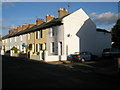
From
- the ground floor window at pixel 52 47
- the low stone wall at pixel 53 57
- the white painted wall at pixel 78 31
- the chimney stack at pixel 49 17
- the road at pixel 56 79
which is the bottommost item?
the road at pixel 56 79

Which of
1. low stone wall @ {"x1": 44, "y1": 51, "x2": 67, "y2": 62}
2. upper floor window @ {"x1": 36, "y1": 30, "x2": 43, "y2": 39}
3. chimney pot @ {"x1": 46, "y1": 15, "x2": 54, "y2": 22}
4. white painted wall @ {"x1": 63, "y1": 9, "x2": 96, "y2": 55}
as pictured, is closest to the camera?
low stone wall @ {"x1": 44, "y1": 51, "x2": 67, "y2": 62}

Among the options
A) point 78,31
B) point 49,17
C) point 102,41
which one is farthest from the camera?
point 49,17

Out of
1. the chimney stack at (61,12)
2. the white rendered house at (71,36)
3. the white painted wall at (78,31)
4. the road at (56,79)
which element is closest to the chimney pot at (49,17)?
the chimney stack at (61,12)

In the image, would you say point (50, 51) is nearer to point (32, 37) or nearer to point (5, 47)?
point (32, 37)

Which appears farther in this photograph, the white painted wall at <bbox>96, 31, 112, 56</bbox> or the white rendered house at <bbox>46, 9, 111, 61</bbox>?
the white painted wall at <bbox>96, 31, 112, 56</bbox>

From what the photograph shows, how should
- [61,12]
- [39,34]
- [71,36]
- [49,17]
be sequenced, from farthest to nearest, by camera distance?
1. [49,17]
2. [39,34]
3. [61,12]
4. [71,36]

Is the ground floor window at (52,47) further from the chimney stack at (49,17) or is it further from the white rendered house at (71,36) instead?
the chimney stack at (49,17)

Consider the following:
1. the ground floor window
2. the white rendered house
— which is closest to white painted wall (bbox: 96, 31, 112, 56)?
the white rendered house

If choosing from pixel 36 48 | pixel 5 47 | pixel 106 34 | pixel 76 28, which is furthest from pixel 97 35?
pixel 5 47

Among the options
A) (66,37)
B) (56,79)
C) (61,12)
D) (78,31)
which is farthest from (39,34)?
(56,79)

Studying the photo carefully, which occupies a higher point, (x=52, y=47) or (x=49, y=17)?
(x=49, y=17)

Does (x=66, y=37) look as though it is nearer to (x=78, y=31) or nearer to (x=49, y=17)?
(x=78, y=31)

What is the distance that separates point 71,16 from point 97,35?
7.77 metres

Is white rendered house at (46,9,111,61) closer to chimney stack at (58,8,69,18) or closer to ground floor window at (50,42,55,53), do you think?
ground floor window at (50,42,55,53)
